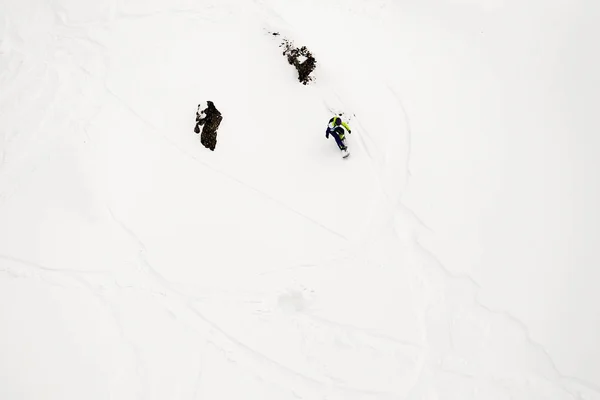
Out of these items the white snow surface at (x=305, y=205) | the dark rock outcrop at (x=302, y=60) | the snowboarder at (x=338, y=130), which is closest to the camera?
the white snow surface at (x=305, y=205)

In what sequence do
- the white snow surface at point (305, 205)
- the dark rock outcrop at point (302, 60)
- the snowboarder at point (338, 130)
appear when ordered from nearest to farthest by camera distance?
the white snow surface at point (305, 205)
the snowboarder at point (338, 130)
the dark rock outcrop at point (302, 60)

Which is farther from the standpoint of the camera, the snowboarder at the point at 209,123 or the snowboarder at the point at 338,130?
the snowboarder at the point at 209,123

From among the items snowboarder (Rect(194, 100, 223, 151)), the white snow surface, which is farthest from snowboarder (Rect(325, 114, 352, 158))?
snowboarder (Rect(194, 100, 223, 151))

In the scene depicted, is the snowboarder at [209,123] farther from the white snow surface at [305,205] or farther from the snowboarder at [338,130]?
the snowboarder at [338,130]

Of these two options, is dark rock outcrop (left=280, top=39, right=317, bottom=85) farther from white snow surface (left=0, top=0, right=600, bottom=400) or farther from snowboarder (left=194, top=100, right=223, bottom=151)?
snowboarder (left=194, top=100, right=223, bottom=151)

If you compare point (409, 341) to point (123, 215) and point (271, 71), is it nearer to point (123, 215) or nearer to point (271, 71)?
point (123, 215)

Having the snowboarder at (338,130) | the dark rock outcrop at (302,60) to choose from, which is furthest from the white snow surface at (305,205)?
the snowboarder at (338,130)
